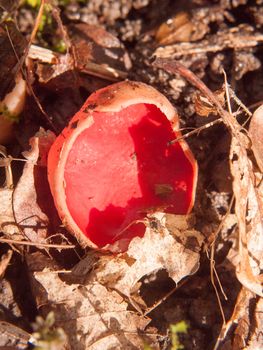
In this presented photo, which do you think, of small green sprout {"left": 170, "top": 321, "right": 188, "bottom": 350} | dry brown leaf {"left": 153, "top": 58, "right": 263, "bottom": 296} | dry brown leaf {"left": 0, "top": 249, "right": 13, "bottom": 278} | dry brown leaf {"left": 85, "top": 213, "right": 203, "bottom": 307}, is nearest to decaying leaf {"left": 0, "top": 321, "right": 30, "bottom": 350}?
dry brown leaf {"left": 0, "top": 249, "right": 13, "bottom": 278}

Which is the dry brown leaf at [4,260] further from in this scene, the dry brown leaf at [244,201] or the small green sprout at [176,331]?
the dry brown leaf at [244,201]

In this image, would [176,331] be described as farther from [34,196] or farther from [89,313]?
[34,196]

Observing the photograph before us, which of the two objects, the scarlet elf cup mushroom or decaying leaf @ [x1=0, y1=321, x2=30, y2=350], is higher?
the scarlet elf cup mushroom

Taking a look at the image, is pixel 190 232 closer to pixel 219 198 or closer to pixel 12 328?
pixel 219 198

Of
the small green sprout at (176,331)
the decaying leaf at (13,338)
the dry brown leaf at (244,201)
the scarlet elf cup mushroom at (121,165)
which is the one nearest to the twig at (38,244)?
the scarlet elf cup mushroom at (121,165)

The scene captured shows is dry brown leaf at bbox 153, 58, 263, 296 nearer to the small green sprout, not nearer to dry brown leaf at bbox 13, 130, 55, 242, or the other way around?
the small green sprout

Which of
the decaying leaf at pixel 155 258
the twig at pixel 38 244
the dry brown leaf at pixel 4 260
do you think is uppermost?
the twig at pixel 38 244

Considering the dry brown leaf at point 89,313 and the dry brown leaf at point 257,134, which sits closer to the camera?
the dry brown leaf at point 89,313
